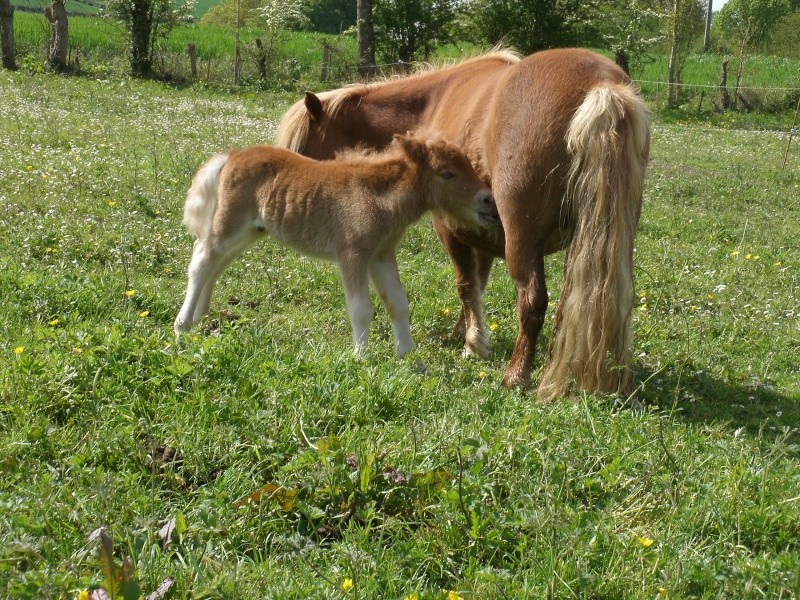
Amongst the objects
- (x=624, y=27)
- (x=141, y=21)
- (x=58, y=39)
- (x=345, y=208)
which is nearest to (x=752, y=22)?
(x=624, y=27)

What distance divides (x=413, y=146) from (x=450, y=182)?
34cm

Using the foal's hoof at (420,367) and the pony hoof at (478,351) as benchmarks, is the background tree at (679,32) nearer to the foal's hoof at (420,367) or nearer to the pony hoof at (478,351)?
the pony hoof at (478,351)

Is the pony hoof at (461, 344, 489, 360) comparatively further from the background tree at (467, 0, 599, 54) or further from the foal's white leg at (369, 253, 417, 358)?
the background tree at (467, 0, 599, 54)

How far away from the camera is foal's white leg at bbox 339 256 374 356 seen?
5211 millimetres

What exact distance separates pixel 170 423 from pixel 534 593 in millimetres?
1756

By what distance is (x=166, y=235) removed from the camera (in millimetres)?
7629

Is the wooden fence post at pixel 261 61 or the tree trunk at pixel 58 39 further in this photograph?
the wooden fence post at pixel 261 61

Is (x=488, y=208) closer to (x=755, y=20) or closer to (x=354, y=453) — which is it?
(x=354, y=453)

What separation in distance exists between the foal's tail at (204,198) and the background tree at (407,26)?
66.8 feet

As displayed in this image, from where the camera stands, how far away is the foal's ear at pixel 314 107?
6480 millimetres

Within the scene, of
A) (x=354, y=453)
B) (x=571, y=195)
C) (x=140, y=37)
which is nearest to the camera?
(x=354, y=453)

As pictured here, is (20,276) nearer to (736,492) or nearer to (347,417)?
(347,417)

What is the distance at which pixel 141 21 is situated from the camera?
23.3 meters

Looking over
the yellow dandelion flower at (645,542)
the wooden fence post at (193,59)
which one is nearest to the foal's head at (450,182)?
the yellow dandelion flower at (645,542)
